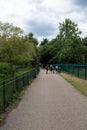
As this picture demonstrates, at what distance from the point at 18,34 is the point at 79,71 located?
10.3 metres

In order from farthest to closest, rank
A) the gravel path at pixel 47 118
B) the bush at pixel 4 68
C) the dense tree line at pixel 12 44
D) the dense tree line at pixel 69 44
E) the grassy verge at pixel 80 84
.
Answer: the dense tree line at pixel 69 44 → the bush at pixel 4 68 → the dense tree line at pixel 12 44 → the grassy verge at pixel 80 84 → the gravel path at pixel 47 118

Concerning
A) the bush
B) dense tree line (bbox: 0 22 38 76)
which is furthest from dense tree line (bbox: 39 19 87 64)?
dense tree line (bbox: 0 22 38 76)

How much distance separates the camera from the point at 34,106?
48.6 feet

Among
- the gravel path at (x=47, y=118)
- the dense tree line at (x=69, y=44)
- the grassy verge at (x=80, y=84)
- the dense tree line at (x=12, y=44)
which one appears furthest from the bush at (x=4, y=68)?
the dense tree line at (x=69, y=44)

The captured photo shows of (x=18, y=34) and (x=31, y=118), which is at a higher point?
(x=18, y=34)

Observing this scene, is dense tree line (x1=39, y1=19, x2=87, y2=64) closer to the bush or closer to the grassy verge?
the bush

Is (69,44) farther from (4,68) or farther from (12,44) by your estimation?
(12,44)

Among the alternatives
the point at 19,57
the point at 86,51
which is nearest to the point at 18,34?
the point at 19,57

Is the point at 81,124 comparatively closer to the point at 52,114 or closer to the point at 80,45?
the point at 52,114

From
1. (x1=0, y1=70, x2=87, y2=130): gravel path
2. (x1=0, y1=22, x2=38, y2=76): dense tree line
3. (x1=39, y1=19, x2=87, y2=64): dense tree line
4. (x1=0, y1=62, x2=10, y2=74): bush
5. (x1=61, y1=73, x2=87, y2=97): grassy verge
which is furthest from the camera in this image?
(x1=39, y1=19, x2=87, y2=64): dense tree line

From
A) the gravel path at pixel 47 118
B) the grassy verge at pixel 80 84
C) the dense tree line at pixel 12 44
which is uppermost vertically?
the dense tree line at pixel 12 44

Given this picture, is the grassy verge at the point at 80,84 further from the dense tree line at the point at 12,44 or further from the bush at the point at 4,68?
the bush at the point at 4,68

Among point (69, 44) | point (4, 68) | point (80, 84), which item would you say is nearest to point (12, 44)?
point (4, 68)

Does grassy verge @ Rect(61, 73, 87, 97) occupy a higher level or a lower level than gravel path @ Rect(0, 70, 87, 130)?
A: lower
